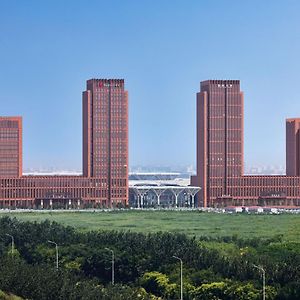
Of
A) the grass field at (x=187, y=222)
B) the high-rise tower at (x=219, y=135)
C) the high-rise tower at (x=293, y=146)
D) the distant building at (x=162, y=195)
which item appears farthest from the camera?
the high-rise tower at (x=293, y=146)

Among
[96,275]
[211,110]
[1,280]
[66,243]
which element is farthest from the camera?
[211,110]

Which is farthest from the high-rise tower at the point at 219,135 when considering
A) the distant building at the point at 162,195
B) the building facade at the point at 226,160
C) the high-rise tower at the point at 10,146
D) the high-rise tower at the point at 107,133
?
the high-rise tower at the point at 10,146

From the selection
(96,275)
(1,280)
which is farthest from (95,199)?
(1,280)

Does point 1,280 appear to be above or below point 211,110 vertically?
below

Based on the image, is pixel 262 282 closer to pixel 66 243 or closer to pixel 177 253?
pixel 177 253

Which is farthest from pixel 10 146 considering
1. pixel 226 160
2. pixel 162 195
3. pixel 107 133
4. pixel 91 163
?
pixel 226 160

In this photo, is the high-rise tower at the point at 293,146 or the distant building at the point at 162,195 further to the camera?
the high-rise tower at the point at 293,146

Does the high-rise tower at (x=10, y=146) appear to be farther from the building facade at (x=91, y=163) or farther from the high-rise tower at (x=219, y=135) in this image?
the high-rise tower at (x=219, y=135)
